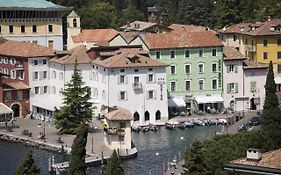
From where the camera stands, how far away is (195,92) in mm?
49031

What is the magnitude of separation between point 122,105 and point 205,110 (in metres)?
5.66

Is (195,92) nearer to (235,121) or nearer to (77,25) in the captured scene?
(235,121)

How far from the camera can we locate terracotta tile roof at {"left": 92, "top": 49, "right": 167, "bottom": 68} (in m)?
45.0

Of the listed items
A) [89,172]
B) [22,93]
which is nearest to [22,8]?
[22,93]

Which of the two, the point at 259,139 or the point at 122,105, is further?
the point at 122,105

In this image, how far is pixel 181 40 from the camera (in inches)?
1932

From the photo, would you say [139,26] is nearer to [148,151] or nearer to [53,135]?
[53,135]

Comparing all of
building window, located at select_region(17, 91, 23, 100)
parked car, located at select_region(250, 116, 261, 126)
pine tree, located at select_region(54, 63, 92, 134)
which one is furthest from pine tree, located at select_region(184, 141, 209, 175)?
building window, located at select_region(17, 91, 23, 100)

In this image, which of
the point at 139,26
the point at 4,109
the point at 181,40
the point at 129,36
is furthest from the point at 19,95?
the point at 139,26

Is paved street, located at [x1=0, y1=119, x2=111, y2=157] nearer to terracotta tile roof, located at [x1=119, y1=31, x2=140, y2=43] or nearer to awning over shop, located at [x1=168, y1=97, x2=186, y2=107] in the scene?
awning over shop, located at [x1=168, y1=97, x2=186, y2=107]

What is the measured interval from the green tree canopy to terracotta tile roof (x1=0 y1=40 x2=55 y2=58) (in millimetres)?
20422

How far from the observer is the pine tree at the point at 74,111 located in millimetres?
41375

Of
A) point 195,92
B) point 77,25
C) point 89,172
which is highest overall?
point 77,25

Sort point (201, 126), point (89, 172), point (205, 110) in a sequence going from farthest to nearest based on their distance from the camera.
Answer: point (205, 110)
point (201, 126)
point (89, 172)
